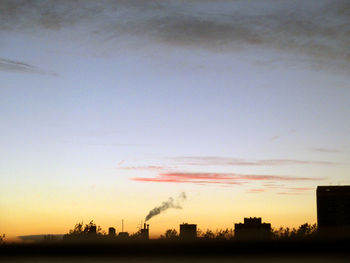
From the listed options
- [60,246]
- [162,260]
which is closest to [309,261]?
[162,260]

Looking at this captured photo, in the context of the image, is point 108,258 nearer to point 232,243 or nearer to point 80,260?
point 80,260

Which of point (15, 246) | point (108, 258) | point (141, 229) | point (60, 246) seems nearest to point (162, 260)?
point (108, 258)

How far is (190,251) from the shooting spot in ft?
124

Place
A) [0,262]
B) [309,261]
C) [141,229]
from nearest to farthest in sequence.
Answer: [0,262] → [309,261] → [141,229]

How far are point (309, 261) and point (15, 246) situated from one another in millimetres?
19563

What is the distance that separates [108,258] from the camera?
3688 centimetres

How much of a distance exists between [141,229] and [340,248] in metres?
162

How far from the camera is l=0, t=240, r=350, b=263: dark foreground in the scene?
35500mm

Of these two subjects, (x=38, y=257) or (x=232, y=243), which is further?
(x=232, y=243)

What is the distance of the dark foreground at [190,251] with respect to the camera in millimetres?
35500

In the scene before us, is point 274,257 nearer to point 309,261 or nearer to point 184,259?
point 309,261

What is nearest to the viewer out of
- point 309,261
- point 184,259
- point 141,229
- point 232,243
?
point 309,261

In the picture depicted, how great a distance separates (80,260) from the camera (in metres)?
34.7

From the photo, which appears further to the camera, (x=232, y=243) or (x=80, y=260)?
(x=232, y=243)
